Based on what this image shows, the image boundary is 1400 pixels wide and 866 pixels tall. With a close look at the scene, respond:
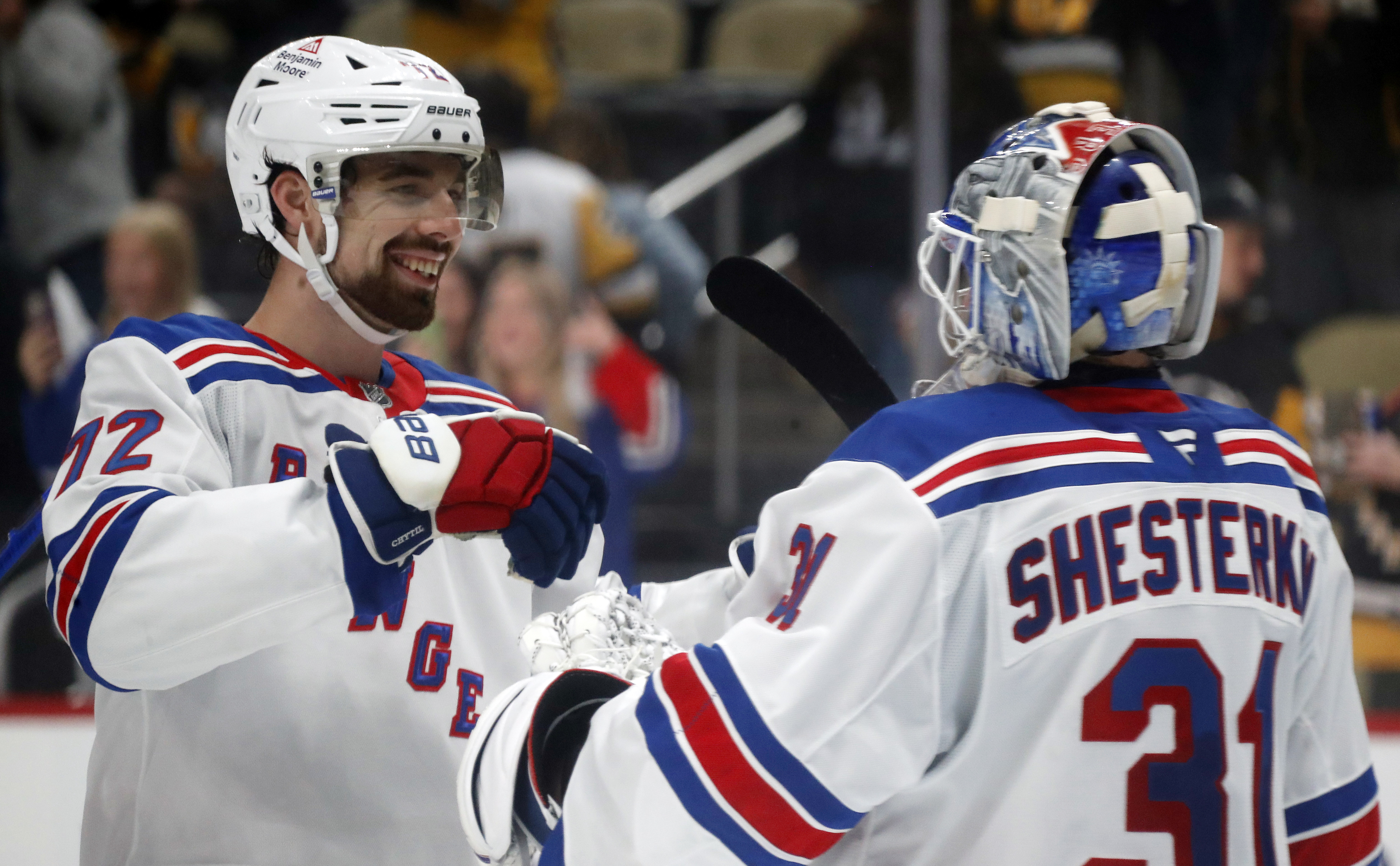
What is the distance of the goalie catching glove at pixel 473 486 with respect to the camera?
4.38 ft

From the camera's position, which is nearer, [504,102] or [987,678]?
[987,678]

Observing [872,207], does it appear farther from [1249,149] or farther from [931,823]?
[931,823]

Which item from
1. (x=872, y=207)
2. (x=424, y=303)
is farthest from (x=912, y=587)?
(x=872, y=207)

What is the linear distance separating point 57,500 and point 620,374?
2.13m

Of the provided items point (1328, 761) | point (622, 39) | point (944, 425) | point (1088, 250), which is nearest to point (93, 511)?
point (944, 425)

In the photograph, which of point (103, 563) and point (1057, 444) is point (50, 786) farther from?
point (1057, 444)

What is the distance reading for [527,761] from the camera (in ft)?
4.05

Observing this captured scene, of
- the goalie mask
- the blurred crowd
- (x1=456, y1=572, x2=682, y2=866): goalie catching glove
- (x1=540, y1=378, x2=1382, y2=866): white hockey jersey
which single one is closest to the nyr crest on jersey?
(x1=540, y1=378, x2=1382, y2=866): white hockey jersey

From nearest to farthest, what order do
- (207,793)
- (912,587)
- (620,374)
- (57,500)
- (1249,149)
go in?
(912,587) → (57,500) → (207,793) → (620,374) → (1249,149)

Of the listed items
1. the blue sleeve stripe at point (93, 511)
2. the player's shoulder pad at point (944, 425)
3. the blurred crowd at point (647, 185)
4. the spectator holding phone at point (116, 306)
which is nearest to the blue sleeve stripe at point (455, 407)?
the blue sleeve stripe at point (93, 511)

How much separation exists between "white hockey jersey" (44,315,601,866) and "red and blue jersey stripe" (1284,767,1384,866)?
0.84 meters

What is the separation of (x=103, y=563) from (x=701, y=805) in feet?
1.98

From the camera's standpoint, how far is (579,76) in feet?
13.1

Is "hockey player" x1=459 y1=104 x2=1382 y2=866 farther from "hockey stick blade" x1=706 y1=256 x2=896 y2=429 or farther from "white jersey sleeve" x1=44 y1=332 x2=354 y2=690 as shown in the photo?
"hockey stick blade" x1=706 y1=256 x2=896 y2=429
